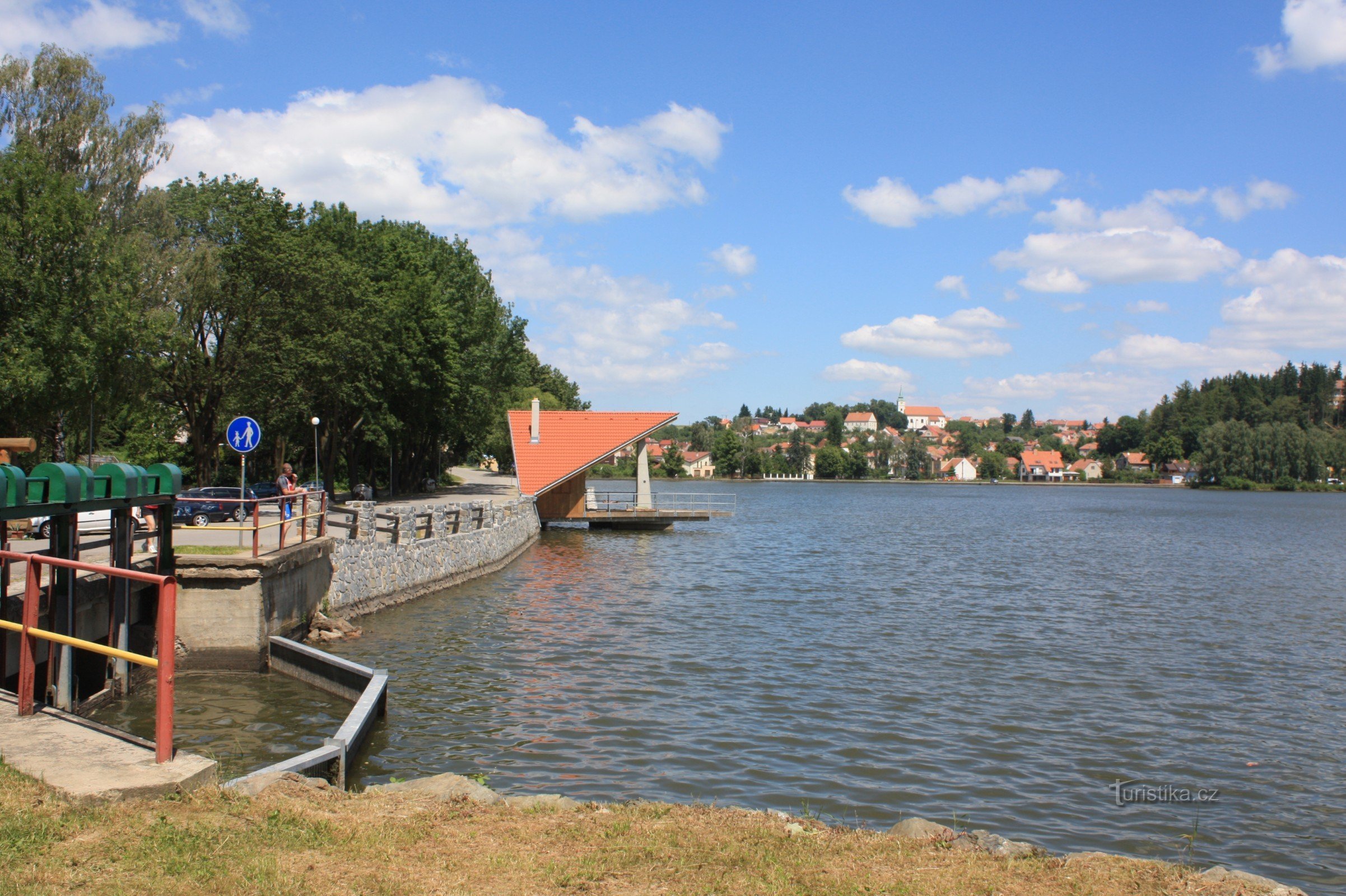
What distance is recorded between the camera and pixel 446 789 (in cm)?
776

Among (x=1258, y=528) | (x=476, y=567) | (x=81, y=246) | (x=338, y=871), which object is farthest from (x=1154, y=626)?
(x=1258, y=528)

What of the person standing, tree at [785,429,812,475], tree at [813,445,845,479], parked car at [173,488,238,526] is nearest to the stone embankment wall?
the person standing

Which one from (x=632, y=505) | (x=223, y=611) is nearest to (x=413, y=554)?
(x=223, y=611)

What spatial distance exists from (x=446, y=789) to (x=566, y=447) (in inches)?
1445

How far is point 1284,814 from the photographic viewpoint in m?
10.1

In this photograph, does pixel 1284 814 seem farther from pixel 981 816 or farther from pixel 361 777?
pixel 361 777

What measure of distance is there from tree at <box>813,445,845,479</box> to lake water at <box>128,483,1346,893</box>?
486ft

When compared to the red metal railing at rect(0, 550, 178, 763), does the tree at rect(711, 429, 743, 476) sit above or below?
above

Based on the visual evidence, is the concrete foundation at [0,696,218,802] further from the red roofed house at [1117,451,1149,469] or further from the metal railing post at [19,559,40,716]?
the red roofed house at [1117,451,1149,469]

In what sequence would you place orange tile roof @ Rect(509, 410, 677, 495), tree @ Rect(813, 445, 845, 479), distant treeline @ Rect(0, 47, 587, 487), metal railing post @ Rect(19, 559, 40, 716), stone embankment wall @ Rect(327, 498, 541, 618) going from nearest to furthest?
metal railing post @ Rect(19, 559, 40, 716), stone embankment wall @ Rect(327, 498, 541, 618), distant treeline @ Rect(0, 47, 587, 487), orange tile roof @ Rect(509, 410, 677, 495), tree @ Rect(813, 445, 845, 479)

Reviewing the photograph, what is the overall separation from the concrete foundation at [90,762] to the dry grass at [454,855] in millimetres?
153

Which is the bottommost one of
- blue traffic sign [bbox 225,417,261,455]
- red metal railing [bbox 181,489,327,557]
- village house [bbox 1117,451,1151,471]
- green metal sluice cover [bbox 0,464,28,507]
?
red metal railing [bbox 181,489,327,557]

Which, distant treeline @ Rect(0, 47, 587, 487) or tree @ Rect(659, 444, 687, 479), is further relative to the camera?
tree @ Rect(659, 444, 687, 479)

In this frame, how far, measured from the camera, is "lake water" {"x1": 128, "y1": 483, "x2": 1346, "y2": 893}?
392 inches
